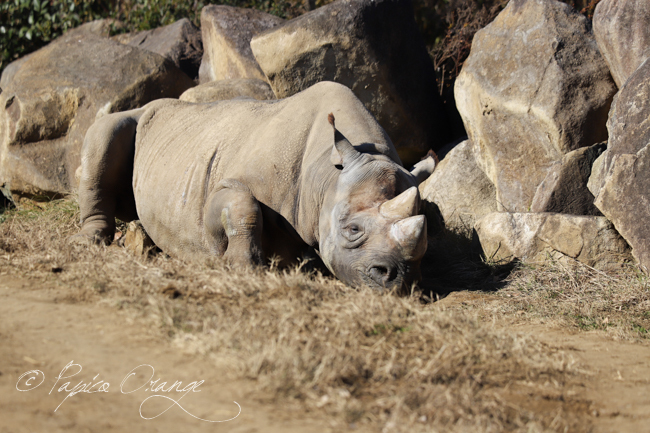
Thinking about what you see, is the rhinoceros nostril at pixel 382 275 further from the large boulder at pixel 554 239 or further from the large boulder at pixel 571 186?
the large boulder at pixel 571 186

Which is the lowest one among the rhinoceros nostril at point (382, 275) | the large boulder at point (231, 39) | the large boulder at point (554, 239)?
the large boulder at point (554, 239)

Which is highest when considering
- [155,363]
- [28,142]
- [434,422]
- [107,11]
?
[107,11]

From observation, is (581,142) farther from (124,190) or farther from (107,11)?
(107,11)

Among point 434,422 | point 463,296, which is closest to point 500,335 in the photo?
point 434,422

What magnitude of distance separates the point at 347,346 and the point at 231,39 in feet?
19.1

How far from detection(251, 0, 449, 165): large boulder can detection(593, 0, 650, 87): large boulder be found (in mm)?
2002

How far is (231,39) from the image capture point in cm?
774

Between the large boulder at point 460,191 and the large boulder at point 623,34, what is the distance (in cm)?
162

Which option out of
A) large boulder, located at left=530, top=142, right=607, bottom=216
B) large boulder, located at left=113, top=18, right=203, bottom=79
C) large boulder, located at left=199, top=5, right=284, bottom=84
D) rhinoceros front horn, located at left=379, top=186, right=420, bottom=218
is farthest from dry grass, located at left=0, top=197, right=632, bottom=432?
large boulder, located at left=113, top=18, right=203, bottom=79

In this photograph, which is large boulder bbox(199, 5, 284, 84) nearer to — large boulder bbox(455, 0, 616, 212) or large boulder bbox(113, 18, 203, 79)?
large boulder bbox(113, 18, 203, 79)

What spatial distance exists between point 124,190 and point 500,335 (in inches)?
180

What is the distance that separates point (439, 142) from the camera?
7.24 meters

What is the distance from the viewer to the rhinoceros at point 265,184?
12.8 ft

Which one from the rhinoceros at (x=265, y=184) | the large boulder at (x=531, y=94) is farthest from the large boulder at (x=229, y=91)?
the large boulder at (x=531, y=94)
